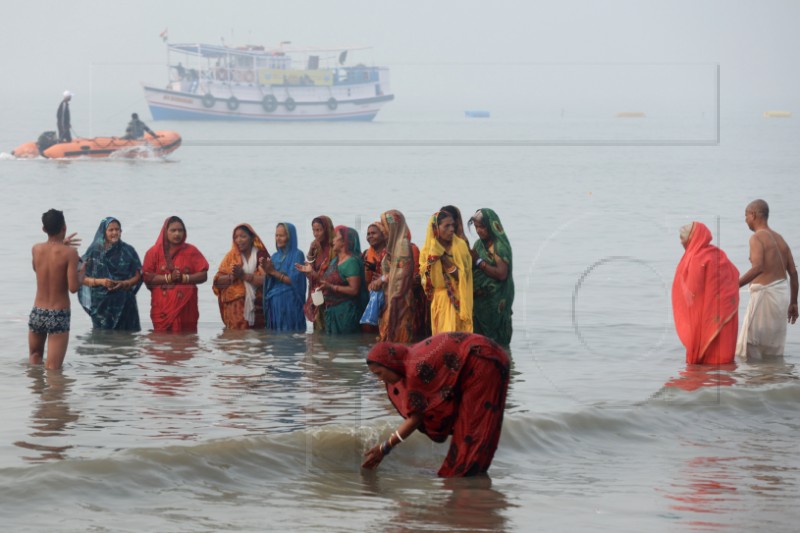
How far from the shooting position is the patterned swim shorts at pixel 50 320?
8.66 m

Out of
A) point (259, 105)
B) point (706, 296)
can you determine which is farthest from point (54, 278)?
point (259, 105)

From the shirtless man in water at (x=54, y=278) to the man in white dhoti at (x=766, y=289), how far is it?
4.81 metres

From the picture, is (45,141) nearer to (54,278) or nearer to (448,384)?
(54,278)

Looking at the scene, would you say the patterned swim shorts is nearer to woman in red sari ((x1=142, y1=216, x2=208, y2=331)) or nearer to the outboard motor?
woman in red sari ((x1=142, y1=216, x2=208, y2=331))

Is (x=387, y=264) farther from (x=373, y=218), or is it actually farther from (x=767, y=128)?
(x=767, y=128)

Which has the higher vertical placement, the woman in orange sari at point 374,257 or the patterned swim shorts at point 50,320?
the woman in orange sari at point 374,257

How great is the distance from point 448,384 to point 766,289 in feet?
15.1

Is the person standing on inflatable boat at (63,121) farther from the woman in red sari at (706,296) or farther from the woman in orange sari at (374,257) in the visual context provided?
the woman in red sari at (706,296)

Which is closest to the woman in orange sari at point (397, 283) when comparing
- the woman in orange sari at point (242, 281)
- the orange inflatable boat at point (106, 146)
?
the woman in orange sari at point (242, 281)

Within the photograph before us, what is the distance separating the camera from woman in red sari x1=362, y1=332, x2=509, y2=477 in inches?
237

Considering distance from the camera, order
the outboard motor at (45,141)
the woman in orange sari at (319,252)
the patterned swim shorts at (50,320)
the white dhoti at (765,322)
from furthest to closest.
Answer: the outboard motor at (45,141) → the woman in orange sari at (319,252) → the white dhoti at (765,322) → the patterned swim shorts at (50,320)

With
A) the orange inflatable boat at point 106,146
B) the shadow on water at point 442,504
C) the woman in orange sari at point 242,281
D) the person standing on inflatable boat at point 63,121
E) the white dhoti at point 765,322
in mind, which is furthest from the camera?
the orange inflatable boat at point 106,146

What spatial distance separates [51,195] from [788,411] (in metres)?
28.0

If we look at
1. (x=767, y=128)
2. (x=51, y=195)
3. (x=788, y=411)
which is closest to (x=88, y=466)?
(x=788, y=411)
